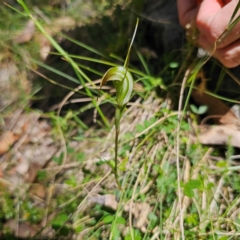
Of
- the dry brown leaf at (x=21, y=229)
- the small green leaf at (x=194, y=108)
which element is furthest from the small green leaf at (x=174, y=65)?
the dry brown leaf at (x=21, y=229)

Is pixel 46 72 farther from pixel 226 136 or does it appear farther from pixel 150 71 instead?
pixel 226 136

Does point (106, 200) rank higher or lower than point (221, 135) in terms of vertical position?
lower

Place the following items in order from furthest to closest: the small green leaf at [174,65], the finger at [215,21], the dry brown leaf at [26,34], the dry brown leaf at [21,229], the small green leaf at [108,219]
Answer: the dry brown leaf at [26,34]
the small green leaf at [174,65]
the dry brown leaf at [21,229]
the small green leaf at [108,219]
the finger at [215,21]

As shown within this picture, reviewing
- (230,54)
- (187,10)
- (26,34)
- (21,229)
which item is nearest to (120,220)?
(21,229)

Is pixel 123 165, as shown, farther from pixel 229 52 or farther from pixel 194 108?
pixel 229 52

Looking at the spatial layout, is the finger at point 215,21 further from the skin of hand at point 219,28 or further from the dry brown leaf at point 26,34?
the dry brown leaf at point 26,34

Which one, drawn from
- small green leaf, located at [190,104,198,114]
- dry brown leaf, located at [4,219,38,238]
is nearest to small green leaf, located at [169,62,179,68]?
small green leaf, located at [190,104,198,114]

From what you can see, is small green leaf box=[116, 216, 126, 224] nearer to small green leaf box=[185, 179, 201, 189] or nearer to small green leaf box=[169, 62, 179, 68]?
small green leaf box=[185, 179, 201, 189]
